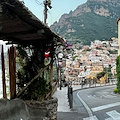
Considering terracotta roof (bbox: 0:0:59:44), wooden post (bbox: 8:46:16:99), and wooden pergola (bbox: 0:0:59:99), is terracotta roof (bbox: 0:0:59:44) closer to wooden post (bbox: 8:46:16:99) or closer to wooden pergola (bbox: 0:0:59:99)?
wooden pergola (bbox: 0:0:59:99)

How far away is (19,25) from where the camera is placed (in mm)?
3889

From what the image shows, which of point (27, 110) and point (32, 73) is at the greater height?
point (32, 73)

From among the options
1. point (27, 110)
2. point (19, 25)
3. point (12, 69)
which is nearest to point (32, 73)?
point (12, 69)

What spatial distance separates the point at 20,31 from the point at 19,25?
57 cm

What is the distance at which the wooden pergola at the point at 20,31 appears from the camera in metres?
3.02

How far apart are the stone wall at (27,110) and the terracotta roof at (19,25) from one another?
1.53 metres

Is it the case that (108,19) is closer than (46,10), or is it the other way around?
(46,10)

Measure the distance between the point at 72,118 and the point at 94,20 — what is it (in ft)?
387

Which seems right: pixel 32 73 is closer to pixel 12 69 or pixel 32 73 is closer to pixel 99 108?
pixel 12 69

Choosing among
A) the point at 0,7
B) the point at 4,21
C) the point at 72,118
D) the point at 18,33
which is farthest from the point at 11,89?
the point at 72,118

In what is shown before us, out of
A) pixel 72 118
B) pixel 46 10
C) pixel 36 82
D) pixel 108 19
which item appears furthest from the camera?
pixel 108 19

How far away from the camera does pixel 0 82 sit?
443 cm

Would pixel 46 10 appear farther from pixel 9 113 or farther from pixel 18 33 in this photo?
pixel 9 113

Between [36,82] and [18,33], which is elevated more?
[18,33]
